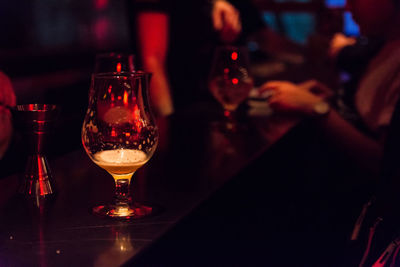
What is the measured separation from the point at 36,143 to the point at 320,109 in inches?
52.0

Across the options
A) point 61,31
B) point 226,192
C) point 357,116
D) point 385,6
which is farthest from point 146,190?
point 61,31

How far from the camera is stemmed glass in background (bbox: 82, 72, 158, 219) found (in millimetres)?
780

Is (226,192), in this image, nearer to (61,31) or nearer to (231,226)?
(231,226)

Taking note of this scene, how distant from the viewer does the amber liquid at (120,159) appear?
0.77 m

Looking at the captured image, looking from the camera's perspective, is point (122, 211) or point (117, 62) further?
point (117, 62)

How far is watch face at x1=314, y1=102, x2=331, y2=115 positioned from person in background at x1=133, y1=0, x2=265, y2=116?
26.6 inches

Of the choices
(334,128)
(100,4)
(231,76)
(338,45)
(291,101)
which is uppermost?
(100,4)

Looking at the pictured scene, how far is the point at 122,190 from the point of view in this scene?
2.65 feet

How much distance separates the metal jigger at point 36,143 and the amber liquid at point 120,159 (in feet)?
0.39

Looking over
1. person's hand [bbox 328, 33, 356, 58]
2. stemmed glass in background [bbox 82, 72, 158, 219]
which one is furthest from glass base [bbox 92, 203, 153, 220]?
person's hand [bbox 328, 33, 356, 58]

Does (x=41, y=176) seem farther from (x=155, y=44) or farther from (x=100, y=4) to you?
(x=100, y=4)

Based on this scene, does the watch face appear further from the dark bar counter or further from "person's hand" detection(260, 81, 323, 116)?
the dark bar counter

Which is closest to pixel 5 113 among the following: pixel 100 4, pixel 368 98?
pixel 368 98

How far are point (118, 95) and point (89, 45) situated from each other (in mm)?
1983
